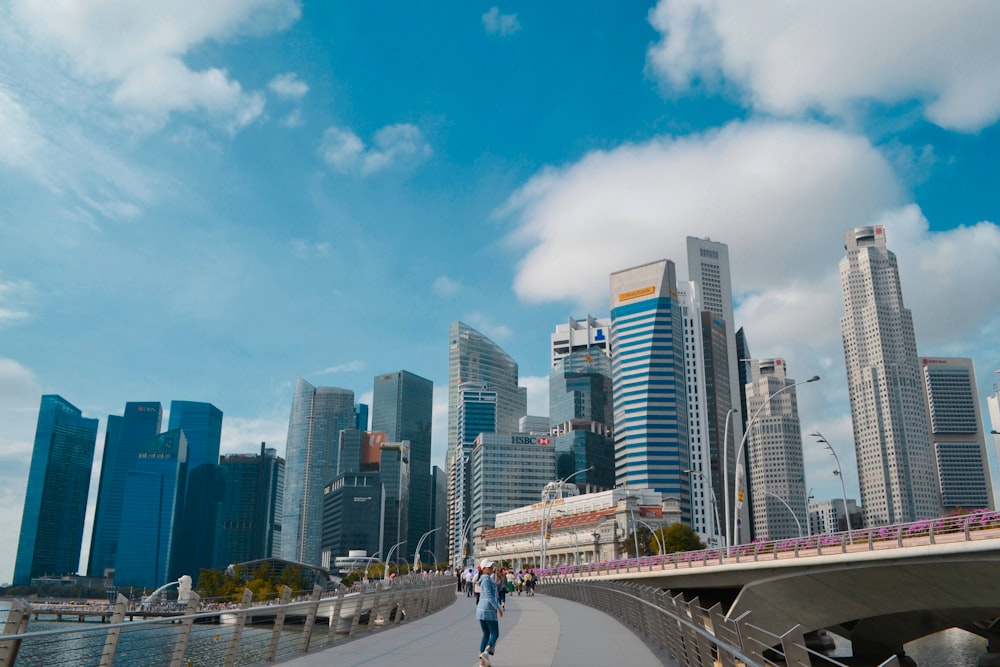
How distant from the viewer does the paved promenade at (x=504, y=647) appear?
14664mm

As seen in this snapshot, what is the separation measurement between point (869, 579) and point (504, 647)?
23659 millimetres

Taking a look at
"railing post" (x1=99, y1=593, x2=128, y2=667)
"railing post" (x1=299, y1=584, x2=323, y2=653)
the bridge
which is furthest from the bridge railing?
"railing post" (x1=99, y1=593, x2=128, y2=667)

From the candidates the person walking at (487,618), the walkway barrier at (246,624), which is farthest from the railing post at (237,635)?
the person walking at (487,618)

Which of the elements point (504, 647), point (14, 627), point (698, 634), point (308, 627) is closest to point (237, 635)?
point (308, 627)

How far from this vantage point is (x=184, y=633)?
12195 mm

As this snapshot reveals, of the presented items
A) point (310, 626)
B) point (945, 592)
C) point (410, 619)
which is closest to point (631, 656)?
point (310, 626)

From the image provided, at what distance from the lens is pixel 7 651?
8.96 meters

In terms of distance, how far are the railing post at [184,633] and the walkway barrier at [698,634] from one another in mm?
6868

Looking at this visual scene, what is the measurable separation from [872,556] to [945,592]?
13.7 ft

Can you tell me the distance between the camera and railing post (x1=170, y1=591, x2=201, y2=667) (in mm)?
11547

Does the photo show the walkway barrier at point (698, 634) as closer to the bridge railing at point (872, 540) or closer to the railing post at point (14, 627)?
the railing post at point (14, 627)

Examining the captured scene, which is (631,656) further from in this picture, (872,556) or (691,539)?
(691,539)

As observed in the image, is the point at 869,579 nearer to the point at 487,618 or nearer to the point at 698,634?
the point at 487,618

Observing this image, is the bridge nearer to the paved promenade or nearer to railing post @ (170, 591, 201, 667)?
the paved promenade
